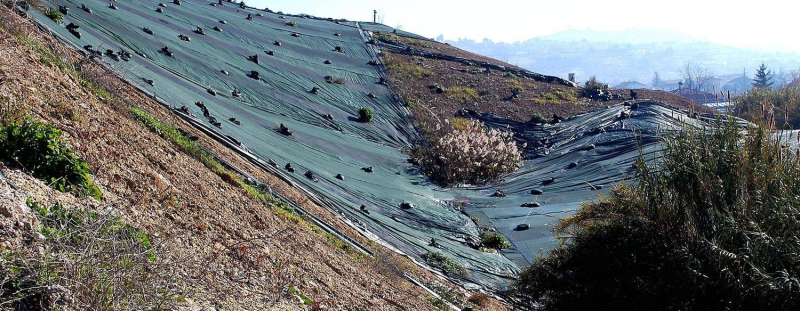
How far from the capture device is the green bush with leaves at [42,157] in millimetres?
5402

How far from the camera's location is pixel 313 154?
1483 centimetres

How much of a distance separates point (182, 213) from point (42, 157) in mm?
1568

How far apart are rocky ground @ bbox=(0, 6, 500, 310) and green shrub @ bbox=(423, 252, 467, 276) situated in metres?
1.05

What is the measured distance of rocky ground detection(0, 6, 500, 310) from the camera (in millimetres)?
5176

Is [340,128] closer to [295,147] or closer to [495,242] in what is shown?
[295,147]

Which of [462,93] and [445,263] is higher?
[462,93]

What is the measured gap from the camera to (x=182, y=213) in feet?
21.9

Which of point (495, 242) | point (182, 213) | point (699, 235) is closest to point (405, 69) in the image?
point (495, 242)

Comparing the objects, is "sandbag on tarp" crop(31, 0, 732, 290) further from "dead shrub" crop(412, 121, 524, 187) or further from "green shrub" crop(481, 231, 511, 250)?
"dead shrub" crop(412, 121, 524, 187)

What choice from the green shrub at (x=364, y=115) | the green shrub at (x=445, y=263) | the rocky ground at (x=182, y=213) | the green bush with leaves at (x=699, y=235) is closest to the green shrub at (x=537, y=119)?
A: the green shrub at (x=364, y=115)

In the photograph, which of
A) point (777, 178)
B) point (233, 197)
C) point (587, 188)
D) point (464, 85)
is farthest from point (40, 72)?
point (464, 85)

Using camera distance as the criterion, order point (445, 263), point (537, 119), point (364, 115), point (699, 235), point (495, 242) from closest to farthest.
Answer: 1. point (699, 235)
2. point (445, 263)
3. point (495, 242)
4. point (364, 115)
5. point (537, 119)

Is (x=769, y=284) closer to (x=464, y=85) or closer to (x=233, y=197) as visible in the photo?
(x=233, y=197)

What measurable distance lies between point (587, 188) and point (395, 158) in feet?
17.7
